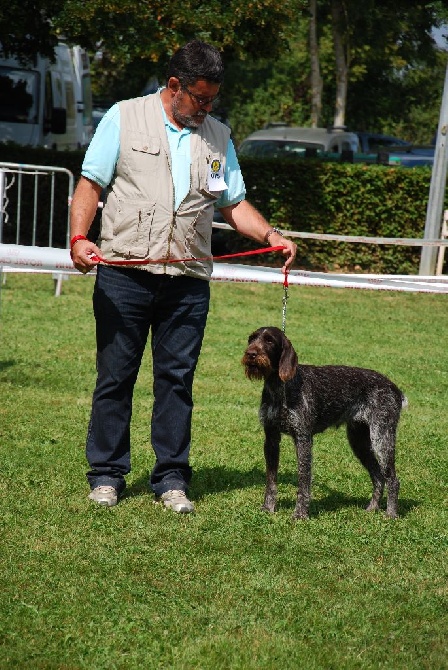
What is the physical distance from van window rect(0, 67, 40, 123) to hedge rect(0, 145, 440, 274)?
5.71 feet

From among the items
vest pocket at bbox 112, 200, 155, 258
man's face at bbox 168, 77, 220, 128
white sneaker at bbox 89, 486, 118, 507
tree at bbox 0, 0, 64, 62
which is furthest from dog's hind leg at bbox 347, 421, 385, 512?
tree at bbox 0, 0, 64, 62

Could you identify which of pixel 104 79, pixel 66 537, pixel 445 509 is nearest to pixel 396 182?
pixel 445 509

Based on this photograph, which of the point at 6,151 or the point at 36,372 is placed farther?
the point at 6,151

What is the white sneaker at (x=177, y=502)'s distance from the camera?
610 centimetres

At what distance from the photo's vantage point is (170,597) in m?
4.89

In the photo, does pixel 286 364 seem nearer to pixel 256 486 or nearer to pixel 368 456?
pixel 368 456

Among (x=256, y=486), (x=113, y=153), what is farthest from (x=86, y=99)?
(x=113, y=153)

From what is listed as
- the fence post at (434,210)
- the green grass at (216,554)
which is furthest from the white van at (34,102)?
the green grass at (216,554)

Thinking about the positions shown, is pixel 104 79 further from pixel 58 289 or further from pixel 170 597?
pixel 170 597

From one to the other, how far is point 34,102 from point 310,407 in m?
15.6

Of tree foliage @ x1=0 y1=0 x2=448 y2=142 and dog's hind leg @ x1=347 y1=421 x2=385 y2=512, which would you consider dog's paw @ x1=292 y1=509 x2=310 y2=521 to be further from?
tree foliage @ x1=0 y1=0 x2=448 y2=142

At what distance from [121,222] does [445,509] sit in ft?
7.91

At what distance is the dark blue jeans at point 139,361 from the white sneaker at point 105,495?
36 mm

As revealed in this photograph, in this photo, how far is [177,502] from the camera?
241 inches
